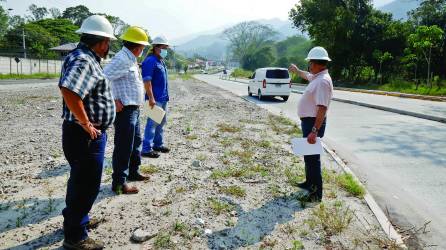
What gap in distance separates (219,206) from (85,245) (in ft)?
5.26

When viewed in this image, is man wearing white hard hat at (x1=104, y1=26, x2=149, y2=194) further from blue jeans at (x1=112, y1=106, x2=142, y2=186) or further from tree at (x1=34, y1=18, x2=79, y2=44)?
tree at (x1=34, y1=18, x2=79, y2=44)

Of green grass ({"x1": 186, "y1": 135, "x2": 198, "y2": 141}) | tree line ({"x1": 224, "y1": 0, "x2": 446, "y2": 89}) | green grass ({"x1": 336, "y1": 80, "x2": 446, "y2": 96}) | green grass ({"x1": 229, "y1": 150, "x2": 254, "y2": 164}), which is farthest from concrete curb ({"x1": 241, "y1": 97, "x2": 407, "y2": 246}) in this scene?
tree line ({"x1": 224, "y1": 0, "x2": 446, "y2": 89})

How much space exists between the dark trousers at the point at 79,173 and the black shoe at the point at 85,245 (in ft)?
0.12

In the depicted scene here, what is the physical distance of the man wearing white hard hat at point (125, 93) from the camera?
14.3 ft

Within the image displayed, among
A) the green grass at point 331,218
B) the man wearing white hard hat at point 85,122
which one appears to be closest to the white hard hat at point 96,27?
Result: the man wearing white hard hat at point 85,122

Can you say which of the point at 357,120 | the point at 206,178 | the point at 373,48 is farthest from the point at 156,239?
the point at 373,48

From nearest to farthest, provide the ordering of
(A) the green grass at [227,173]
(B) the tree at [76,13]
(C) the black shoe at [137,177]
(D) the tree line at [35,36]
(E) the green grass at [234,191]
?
(E) the green grass at [234,191] < (C) the black shoe at [137,177] < (A) the green grass at [227,173] < (D) the tree line at [35,36] < (B) the tree at [76,13]

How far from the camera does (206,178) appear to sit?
5441 mm

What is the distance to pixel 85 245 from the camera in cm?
321

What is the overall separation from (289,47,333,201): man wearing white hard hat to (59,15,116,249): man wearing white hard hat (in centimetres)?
231

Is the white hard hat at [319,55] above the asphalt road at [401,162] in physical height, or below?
Answer: above

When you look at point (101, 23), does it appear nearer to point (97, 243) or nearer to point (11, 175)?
point (97, 243)

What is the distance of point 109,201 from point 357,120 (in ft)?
32.0

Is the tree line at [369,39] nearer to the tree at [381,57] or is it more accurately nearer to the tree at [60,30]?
the tree at [381,57]
